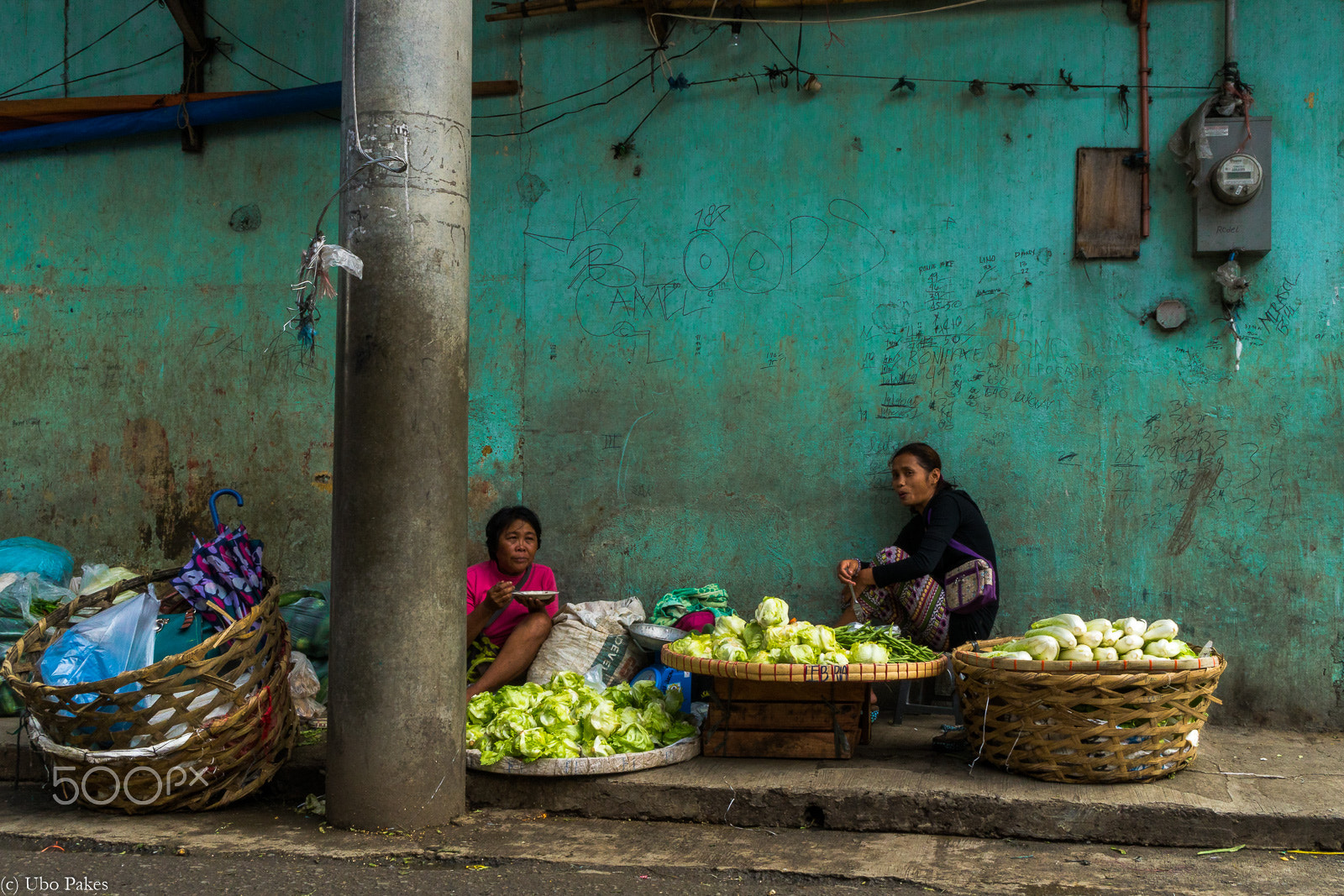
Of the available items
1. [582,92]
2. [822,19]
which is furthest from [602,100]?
[822,19]

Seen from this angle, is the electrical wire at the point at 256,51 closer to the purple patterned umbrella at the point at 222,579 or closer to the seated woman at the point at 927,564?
the purple patterned umbrella at the point at 222,579

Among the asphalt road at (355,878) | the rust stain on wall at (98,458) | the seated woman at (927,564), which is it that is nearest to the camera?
the asphalt road at (355,878)

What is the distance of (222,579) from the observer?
4.55 m

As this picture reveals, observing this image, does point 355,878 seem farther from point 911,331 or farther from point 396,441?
point 911,331

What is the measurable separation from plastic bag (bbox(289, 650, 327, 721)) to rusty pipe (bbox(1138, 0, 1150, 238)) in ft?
14.9

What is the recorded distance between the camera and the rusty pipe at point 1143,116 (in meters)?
5.29

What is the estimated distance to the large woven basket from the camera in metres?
3.93

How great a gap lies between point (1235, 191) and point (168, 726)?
509 centimetres

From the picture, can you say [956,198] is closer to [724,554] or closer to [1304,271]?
[1304,271]

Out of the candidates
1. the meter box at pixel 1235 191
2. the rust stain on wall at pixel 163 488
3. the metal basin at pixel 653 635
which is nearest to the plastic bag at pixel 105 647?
the rust stain on wall at pixel 163 488

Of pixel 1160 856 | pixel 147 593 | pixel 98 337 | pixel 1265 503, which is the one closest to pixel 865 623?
pixel 1160 856

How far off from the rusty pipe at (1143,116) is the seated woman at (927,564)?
1.55 meters

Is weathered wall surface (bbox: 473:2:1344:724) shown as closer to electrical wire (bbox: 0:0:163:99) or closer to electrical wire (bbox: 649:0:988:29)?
electrical wire (bbox: 649:0:988:29)

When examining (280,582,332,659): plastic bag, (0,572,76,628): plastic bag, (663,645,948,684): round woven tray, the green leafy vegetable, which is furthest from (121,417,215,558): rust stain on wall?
(663,645,948,684): round woven tray
